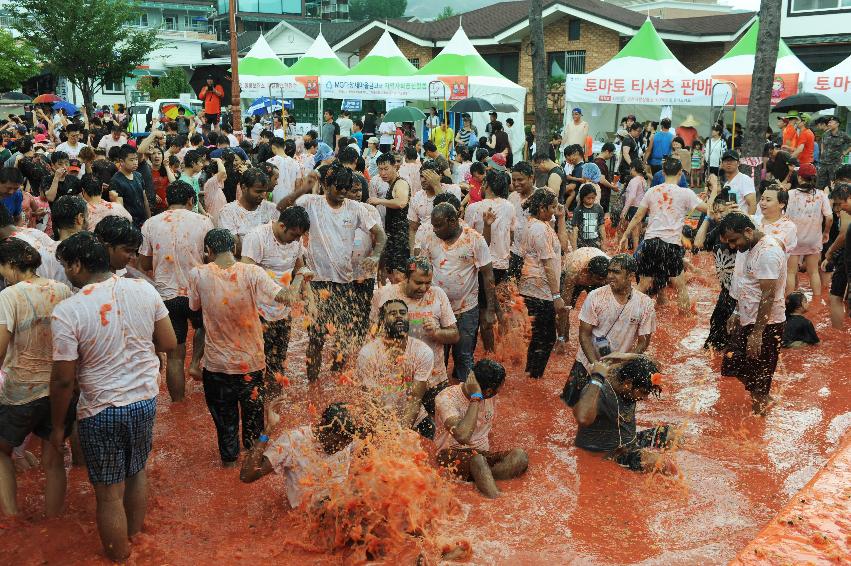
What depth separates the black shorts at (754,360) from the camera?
662 cm

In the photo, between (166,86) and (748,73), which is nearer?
(748,73)

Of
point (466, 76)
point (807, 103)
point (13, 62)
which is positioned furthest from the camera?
point (13, 62)

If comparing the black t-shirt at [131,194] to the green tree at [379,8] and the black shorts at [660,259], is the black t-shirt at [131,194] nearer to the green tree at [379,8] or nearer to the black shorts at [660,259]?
the black shorts at [660,259]

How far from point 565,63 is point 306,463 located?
2878 centimetres

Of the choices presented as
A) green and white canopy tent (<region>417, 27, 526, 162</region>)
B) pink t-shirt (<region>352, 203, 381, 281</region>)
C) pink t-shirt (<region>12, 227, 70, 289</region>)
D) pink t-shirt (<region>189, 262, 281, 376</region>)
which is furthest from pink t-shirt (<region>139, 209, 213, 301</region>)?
green and white canopy tent (<region>417, 27, 526, 162</region>)

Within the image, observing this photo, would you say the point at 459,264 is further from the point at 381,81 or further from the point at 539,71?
the point at 381,81

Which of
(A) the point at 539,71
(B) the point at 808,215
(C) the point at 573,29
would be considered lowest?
(B) the point at 808,215

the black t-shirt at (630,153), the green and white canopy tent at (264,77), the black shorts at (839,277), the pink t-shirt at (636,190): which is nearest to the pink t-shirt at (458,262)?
the black shorts at (839,277)

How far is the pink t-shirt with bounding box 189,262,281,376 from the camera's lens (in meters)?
5.40

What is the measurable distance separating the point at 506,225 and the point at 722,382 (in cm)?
263

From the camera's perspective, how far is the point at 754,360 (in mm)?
6680

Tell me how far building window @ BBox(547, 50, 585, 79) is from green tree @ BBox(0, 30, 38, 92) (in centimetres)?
2631

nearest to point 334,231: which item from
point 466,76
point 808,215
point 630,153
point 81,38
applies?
point 808,215

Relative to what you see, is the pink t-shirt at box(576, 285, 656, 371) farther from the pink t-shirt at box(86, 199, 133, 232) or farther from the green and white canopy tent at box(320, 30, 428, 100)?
the green and white canopy tent at box(320, 30, 428, 100)
